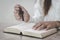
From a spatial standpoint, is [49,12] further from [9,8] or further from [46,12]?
[9,8]

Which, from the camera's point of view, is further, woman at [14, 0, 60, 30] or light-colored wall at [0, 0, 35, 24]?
light-colored wall at [0, 0, 35, 24]

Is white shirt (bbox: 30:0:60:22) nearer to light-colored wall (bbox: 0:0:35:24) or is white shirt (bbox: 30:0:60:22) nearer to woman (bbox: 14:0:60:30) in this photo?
woman (bbox: 14:0:60:30)

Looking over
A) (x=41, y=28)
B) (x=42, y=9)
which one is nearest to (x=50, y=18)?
(x=42, y=9)

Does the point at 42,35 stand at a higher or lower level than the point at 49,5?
lower

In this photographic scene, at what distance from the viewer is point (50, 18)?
1222 millimetres

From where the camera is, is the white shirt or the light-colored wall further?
the light-colored wall

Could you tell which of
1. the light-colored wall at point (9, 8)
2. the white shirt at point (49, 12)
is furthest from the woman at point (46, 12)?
the light-colored wall at point (9, 8)

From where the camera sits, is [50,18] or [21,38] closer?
[21,38]

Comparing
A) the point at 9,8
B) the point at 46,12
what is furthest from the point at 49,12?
the point at 9,8

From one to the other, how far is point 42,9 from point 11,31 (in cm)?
47

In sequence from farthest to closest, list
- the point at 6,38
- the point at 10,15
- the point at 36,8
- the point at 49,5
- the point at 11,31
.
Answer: the point at 10,15 → the point at 36,8 → the point at 49,5 → the point at 11,31 → the point at 6,38

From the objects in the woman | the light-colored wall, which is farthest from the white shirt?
the light-colored wall

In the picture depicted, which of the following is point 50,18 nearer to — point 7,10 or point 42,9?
point 42,9

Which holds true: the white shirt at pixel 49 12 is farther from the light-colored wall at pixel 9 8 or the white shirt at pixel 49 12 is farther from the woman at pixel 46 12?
the light-colored wall at pixel 9 8
